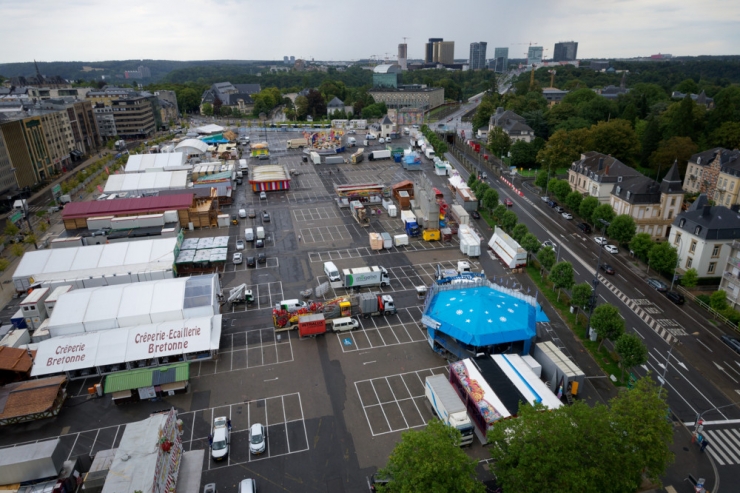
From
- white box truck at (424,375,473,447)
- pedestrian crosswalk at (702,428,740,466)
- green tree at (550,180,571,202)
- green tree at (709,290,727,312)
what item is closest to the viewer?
pedestrian crosswalk at (702,428,740,466)

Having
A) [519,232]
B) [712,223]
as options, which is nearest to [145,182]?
[519,232]

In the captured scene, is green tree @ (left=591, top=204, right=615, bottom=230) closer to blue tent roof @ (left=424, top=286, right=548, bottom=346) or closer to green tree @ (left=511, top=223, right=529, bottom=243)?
green tree @ (left=511, top=223, right=529, bottom=243)

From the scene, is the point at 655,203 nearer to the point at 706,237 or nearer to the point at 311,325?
the point at 706,237

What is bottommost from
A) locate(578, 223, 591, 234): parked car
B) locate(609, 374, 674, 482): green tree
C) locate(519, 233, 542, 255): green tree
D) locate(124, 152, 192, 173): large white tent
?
locate(578, 223, 591, 234): parked car

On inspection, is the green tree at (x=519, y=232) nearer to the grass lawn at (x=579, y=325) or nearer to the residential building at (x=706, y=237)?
the grass lawn at (x=579, y=325)

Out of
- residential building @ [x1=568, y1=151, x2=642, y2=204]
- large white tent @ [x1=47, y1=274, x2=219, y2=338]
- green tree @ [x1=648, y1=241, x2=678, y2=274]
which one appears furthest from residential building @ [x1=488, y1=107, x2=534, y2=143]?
large white tent @ [x1=47, y1=274, x2=219, y2=338]

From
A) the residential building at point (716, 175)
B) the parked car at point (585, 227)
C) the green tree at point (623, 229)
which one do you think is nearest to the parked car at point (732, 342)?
the green tree at point (623, 229)

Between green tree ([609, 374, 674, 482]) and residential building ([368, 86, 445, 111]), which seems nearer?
green tree ([609, 374, 674, 482])

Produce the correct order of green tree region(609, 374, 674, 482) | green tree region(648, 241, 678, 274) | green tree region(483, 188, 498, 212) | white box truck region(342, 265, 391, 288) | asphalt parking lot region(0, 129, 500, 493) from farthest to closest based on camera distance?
green tree region(483, 188, 498, 212) → green tree region(648, 241, 678, 274) → white box truck region(342, 265, 391, 288) → asphalt parking lot region(0, 129, 500, 493) → green tree region(609, 374, 674, 482)
